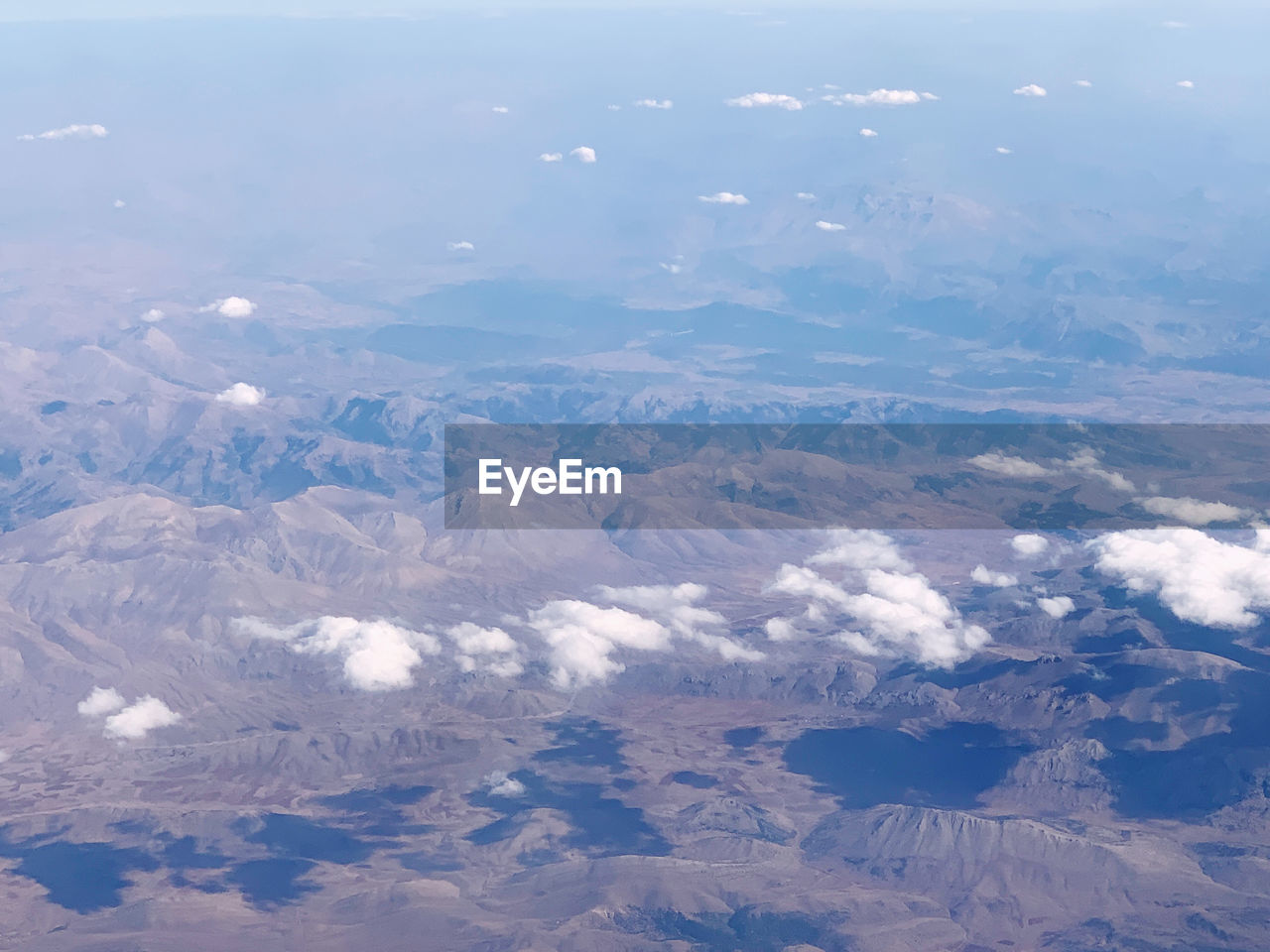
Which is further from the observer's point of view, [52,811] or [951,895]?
[52,811]

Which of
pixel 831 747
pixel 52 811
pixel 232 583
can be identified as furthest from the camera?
pixel 232 583

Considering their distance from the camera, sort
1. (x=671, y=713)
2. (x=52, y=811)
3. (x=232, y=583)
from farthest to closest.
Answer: (x=232, y=583) → (x=671, y=713) → (x=52, y=811)

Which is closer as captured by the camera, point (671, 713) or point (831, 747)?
point (831, 747)

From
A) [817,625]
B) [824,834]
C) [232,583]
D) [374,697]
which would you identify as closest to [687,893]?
[824,834]

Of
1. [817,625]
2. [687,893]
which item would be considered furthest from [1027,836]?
[817,625]

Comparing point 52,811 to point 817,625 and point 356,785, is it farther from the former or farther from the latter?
point 817,625

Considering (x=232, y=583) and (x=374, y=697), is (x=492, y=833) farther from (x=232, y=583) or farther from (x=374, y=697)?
(x=232, y=583)

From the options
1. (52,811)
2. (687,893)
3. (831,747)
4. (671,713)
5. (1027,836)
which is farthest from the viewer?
(671,713)

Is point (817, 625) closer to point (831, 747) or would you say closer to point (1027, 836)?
point (831, 747)

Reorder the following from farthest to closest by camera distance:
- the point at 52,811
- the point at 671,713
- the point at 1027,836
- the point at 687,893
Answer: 1. the point at 671,713
2. the point at 52,811
3. the point at 1027,836
4. the point at 687,893
